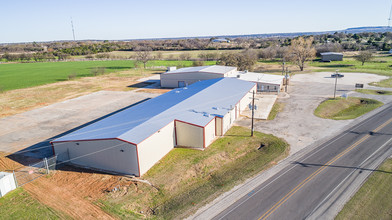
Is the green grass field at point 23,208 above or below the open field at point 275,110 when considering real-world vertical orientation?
below

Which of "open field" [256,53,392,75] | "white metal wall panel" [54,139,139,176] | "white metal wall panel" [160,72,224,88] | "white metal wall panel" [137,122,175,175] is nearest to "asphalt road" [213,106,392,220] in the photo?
"white metal wall panel" [137,122,175,175]

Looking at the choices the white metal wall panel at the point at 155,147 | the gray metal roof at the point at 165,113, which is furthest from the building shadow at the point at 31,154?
the white metal wall panel at the point at 155,147

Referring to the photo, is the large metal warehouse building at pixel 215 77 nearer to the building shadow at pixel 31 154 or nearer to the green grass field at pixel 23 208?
the building shadow at pixel 31 154

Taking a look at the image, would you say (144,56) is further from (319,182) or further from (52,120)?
(319,182)

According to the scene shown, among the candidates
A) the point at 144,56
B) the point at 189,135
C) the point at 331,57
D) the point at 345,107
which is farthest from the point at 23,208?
the point at 331,57

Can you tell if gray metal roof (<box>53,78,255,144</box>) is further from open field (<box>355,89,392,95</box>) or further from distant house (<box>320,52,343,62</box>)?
distant house (<box>320,52,343,62</box>)
